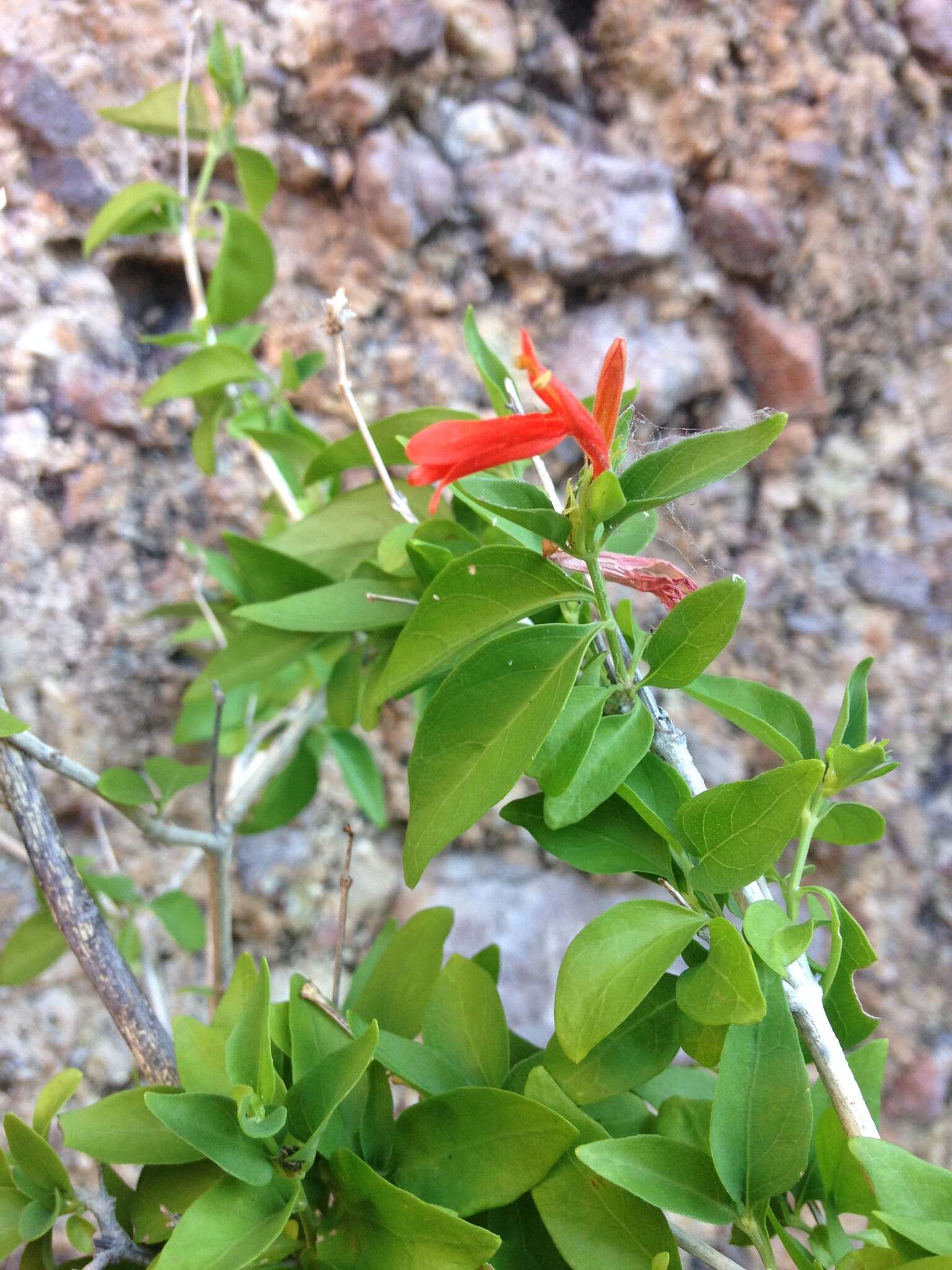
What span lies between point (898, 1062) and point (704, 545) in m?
0.57

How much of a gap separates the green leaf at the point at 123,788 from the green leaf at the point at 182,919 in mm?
149

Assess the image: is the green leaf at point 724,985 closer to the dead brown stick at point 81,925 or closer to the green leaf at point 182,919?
the dead brown stick at point 81,925

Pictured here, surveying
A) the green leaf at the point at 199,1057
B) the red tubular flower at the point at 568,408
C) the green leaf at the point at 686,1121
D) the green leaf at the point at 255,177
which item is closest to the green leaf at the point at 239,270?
the green leaf at the point at 255,177

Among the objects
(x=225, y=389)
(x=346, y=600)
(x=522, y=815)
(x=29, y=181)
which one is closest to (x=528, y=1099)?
(x=522, y=815)

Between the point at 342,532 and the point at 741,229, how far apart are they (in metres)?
0.69

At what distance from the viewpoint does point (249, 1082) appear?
0.37 meters

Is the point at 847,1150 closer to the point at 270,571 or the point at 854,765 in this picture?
the point at 854,765

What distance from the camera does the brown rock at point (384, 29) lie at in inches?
34.2

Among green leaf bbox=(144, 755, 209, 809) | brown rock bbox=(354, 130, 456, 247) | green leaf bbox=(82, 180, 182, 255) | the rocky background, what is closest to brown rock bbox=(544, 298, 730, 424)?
the rocky background

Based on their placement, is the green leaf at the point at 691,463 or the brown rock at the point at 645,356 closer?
the green leaf at the point at 691,463

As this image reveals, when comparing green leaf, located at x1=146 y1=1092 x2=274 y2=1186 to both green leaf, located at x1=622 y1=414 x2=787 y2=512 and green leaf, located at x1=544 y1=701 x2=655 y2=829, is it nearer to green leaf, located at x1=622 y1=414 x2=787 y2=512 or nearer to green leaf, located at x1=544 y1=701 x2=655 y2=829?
green leaf, located at x1=544 y1=701 x2=655 y2=829

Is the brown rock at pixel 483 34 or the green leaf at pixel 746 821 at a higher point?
the brown rock at pixel 483 34

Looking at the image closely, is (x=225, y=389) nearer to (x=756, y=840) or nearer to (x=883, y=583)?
(x=756, y=840)

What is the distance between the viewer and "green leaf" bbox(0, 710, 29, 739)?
0.44 meters
